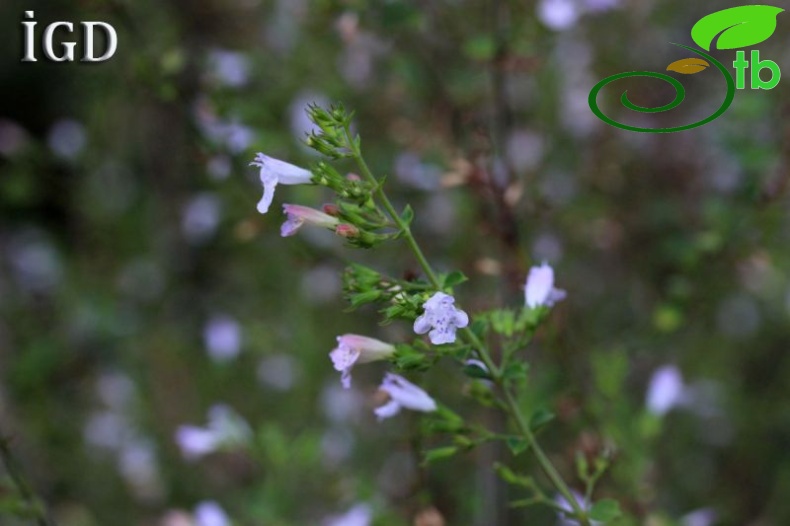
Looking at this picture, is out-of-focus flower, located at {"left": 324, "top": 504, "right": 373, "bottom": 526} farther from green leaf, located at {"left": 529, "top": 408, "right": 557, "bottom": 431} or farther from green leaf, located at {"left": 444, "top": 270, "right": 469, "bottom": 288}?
green leaf, located at {"left": 444, "top": 270, "right": 469, "bottom": 288}

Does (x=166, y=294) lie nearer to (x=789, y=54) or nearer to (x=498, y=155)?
(x=498, y=155)

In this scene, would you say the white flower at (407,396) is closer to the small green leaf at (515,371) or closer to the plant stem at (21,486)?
the small green leaf at (515,371)

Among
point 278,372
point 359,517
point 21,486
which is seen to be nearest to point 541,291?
point 359,517

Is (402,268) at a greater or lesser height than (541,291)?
greater

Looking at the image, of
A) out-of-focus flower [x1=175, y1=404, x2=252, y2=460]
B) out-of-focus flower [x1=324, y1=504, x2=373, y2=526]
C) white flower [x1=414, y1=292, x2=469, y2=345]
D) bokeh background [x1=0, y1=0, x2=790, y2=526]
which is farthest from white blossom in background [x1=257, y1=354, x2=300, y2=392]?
white flower [x1=414, y1=292, x2=469, y2=345]

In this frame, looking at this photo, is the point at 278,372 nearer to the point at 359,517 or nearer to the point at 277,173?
the point at 359,517

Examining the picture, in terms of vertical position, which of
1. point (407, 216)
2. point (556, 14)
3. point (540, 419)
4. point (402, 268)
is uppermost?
point (556, 14)

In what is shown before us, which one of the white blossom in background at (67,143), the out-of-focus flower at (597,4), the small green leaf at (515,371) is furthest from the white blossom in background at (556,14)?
the white blossom in background at (67,143)
